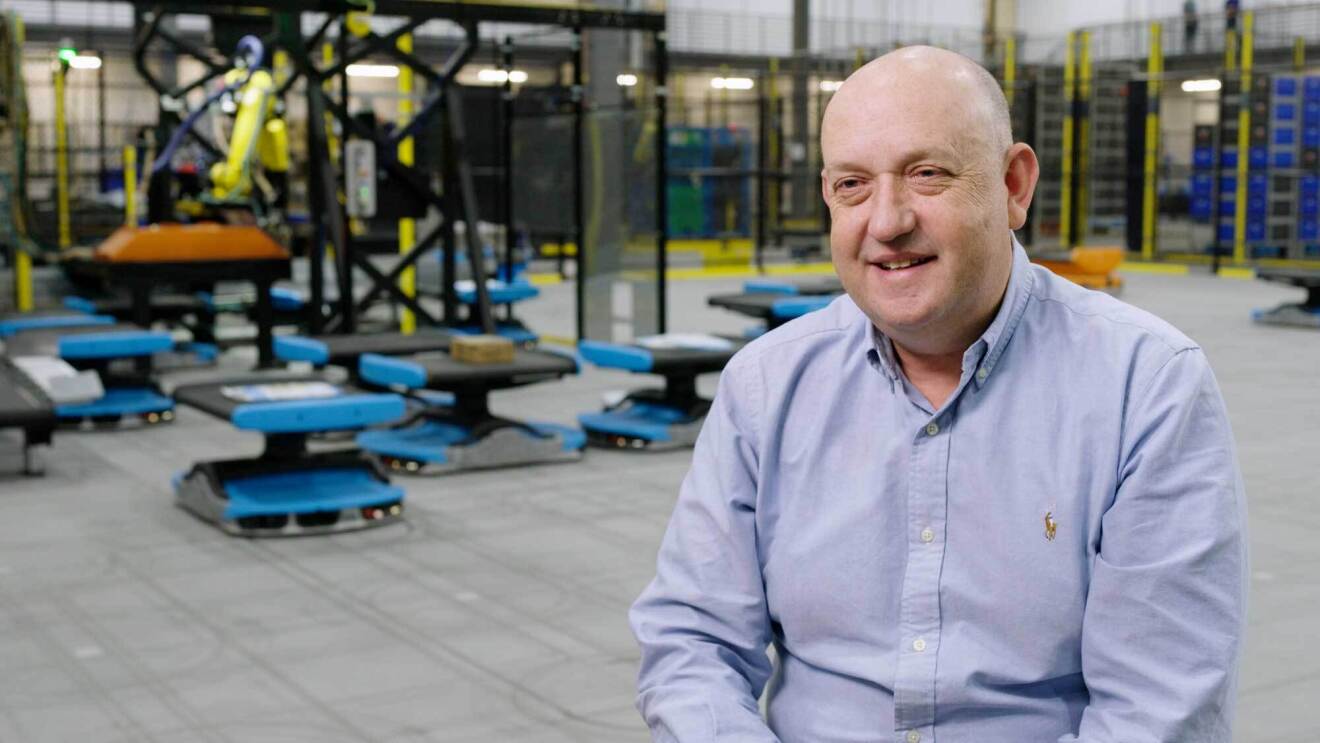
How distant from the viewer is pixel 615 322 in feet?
32.6

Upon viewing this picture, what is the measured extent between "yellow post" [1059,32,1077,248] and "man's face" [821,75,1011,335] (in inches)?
695

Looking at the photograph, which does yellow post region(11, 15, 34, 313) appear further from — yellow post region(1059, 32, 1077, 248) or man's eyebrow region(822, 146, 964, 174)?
man's eyebrow region(822, 146, 964, 174)

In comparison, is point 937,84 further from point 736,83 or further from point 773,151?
point 736,83

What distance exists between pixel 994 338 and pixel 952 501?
0.58ft

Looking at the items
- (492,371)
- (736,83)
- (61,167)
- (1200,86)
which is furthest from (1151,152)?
(492,371)

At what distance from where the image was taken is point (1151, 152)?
18219mm

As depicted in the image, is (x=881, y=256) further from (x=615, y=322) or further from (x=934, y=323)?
(x=615, y=322)

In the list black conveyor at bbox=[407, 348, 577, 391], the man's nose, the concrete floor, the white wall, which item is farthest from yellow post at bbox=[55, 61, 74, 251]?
the white wall

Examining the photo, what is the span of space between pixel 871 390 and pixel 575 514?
14.3 feet

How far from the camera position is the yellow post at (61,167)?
12.5m

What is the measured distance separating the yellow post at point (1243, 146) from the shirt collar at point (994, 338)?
16.6m

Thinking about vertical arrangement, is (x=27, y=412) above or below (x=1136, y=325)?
below

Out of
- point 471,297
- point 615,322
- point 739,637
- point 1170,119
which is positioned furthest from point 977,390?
point 1170,119

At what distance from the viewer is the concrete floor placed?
149 inches
